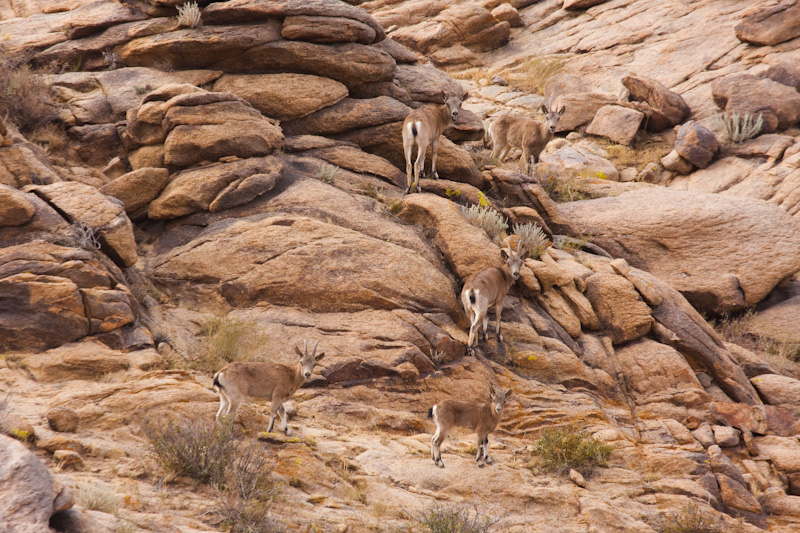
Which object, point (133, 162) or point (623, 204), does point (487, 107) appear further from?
point (133, 162)

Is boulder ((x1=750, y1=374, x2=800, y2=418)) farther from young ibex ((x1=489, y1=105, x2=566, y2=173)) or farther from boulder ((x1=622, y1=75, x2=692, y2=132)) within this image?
boulder ((x1=622, y1=75, x2=692, y2=132))

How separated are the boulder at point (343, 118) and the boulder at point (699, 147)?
12.3 metres

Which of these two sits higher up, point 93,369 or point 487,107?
point 93,369

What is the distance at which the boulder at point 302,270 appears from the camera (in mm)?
11984

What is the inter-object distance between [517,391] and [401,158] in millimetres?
7730

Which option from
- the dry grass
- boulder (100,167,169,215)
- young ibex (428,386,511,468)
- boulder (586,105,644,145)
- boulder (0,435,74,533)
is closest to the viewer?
boulder (0,435,74,533)

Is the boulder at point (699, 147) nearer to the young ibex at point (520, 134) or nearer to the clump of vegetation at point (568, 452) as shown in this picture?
the young ibex at point (520, 134)

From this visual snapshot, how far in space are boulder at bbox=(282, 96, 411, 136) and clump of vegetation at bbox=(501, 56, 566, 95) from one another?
15956 mm

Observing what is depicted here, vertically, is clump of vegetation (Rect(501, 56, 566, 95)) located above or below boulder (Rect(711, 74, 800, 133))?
below

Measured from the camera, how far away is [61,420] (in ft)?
24.2

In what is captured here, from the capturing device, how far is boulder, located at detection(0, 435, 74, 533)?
14.9ft

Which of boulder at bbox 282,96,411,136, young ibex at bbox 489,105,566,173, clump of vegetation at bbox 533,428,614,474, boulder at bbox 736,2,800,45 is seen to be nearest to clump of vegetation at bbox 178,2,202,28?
boulder at bbox 282,96,411,136

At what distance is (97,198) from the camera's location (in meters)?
11.6

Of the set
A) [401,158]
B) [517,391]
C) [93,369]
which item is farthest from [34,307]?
[401,158]
